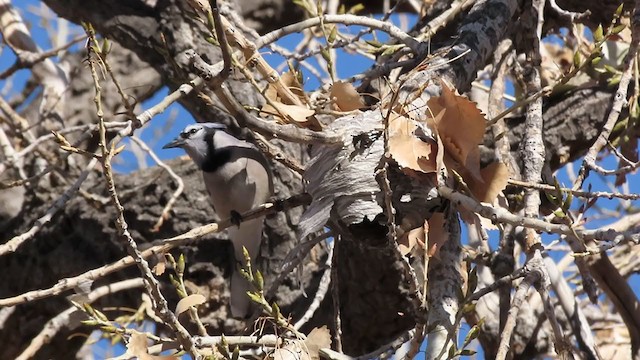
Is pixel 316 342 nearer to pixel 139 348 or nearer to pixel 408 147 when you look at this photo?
pixel 139 348

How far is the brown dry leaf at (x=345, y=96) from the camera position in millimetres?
2709

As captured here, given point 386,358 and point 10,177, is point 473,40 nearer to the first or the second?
point 386,358

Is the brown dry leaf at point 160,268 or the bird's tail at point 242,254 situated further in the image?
the bird's tail at point 242,254

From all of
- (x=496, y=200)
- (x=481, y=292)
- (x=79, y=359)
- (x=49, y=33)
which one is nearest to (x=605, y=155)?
(x=496, y=200)

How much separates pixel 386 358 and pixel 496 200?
533 millimetres

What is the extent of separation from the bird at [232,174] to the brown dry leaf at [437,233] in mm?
1734

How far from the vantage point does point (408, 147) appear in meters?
2.35

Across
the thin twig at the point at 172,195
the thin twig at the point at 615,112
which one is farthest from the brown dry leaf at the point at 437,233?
the thin twig at the point at 172,195

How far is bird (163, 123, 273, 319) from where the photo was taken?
420 cm

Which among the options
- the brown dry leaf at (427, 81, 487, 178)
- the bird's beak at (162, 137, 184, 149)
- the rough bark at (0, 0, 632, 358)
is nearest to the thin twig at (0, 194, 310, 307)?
the brown dry leaf at (427, 81, 487, 178)

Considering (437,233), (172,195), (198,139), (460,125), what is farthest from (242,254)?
(460,125)

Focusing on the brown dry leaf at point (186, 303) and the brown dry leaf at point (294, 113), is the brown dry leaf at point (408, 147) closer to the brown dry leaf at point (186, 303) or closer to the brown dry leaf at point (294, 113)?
the brown dry leaf at point (294, 113)

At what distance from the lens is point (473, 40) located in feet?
10.1

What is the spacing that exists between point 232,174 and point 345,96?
5.57 ft
